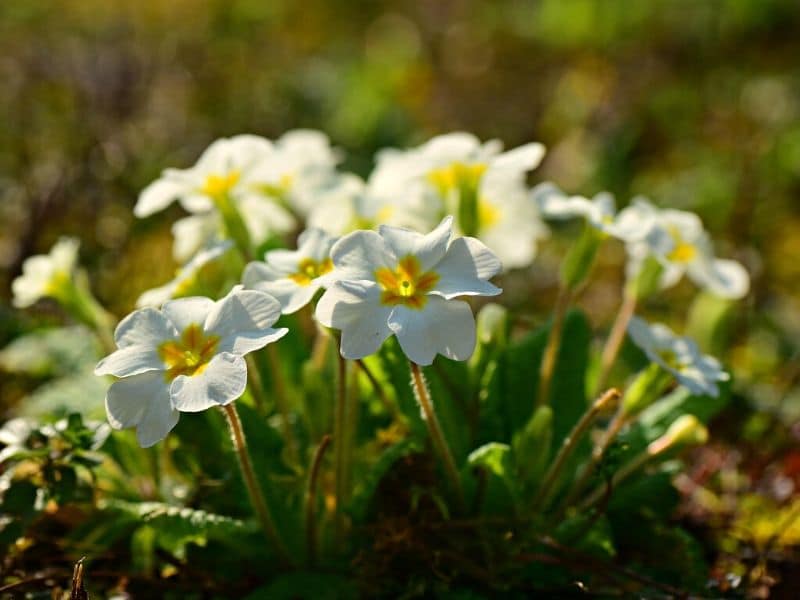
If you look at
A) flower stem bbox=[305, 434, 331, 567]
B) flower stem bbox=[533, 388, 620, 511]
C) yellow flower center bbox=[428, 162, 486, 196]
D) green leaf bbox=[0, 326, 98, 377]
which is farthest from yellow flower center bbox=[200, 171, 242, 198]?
flower stem bbox=[533, 388, 620, 511]

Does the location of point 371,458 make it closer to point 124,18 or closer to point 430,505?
point 430,505

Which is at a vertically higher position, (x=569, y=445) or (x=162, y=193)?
(x=162, y=193)

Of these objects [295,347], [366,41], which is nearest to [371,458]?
[295,347]

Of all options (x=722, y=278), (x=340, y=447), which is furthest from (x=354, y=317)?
(x=722, y=278)

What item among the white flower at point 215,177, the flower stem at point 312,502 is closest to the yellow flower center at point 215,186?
the white flower at point 215,177

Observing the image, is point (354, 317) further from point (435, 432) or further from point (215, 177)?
point (215, 177)

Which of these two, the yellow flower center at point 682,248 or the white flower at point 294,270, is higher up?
the white flower at point 294,270

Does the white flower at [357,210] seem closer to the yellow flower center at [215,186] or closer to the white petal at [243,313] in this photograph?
the yellow flower center at [215,186]

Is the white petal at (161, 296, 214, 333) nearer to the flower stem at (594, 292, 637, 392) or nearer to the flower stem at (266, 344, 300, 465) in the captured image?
the flower stem at (266, 344, 300, 465)
